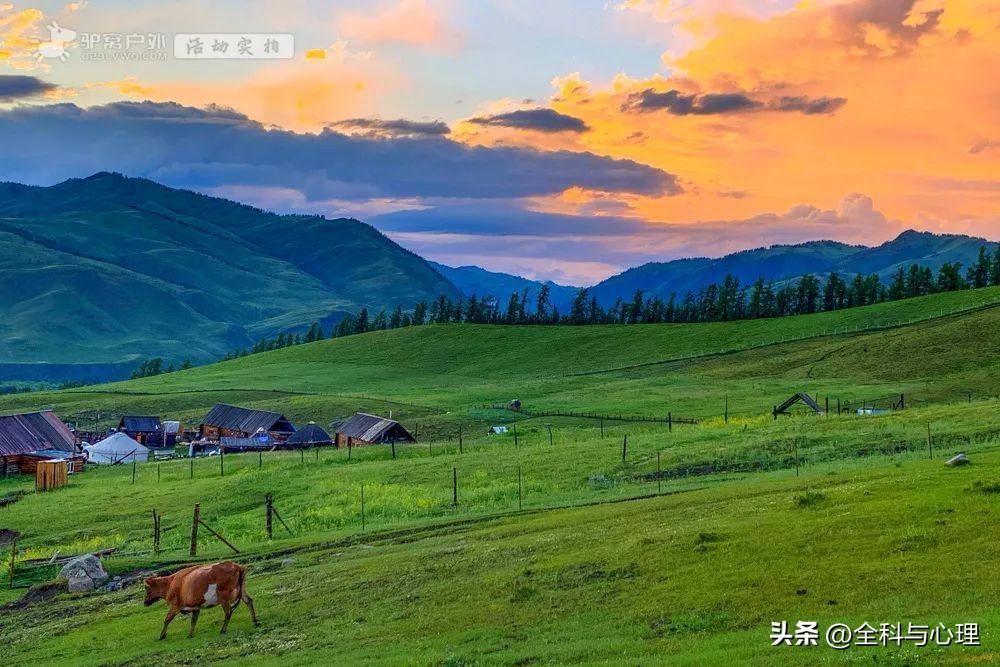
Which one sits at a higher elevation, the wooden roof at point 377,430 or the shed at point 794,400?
the shed at point 794,400

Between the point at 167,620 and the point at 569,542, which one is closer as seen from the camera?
the point at 167,620

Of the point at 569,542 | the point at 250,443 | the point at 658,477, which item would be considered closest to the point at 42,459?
the point at 250,443

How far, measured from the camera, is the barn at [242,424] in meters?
123

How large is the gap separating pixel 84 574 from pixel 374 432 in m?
62.4

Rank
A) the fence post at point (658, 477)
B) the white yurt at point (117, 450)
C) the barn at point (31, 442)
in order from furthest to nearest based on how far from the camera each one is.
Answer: the white yurt at point (117, 450), the barn at point (31, 442), the fence post at point (658, 477)

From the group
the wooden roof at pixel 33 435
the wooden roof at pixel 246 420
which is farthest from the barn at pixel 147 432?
the wooden roof at pixel 33 435

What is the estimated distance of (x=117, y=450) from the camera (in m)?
112

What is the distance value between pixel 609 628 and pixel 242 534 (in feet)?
114

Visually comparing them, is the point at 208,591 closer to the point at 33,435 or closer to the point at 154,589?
the point at 154,589

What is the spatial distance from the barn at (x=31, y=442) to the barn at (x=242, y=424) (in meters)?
23.4

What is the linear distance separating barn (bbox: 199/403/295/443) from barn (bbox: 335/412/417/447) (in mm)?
16388

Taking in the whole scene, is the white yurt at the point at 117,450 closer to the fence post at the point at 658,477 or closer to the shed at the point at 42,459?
the shed at the point at 42,459

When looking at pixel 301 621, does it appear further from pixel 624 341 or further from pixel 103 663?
pixel 624 341

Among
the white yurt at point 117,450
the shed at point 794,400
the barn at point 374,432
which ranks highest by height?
the shed at point 794,400
